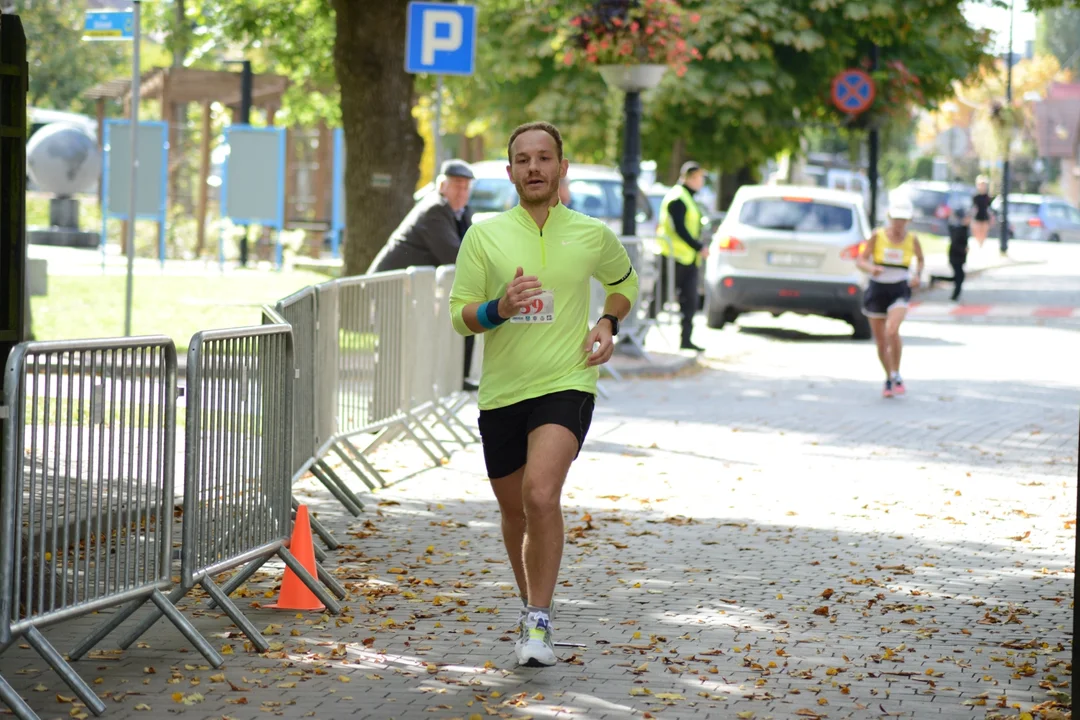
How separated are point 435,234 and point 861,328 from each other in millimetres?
10099

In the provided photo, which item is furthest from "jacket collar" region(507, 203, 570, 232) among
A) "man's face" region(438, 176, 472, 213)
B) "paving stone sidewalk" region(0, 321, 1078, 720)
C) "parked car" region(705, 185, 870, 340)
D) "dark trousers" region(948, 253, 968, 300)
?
"dark trousers" region(948, 253, 968, 300)

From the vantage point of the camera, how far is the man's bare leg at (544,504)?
6.36m

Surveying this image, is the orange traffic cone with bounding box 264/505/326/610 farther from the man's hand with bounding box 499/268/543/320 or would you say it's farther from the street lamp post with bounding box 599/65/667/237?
the street lamp post with bounding box 599/65/667/237

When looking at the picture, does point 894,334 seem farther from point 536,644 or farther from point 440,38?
point 536,644

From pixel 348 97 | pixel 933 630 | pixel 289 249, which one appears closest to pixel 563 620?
pixel 933 630

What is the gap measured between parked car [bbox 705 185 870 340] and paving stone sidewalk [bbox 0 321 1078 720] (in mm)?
8848

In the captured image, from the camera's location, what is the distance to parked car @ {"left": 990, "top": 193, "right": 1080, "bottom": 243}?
64750 millimetres

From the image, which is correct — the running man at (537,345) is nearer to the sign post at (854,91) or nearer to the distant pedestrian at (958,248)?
the sign post at (854,91)

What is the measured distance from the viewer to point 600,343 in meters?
6.52

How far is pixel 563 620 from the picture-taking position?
723 centimetres

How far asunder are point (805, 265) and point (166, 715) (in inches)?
680

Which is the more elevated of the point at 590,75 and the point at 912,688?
the point at 590,75

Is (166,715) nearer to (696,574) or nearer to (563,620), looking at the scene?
(563,620)

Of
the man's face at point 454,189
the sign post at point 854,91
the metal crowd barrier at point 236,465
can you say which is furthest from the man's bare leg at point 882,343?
the sign post at point 854,91
